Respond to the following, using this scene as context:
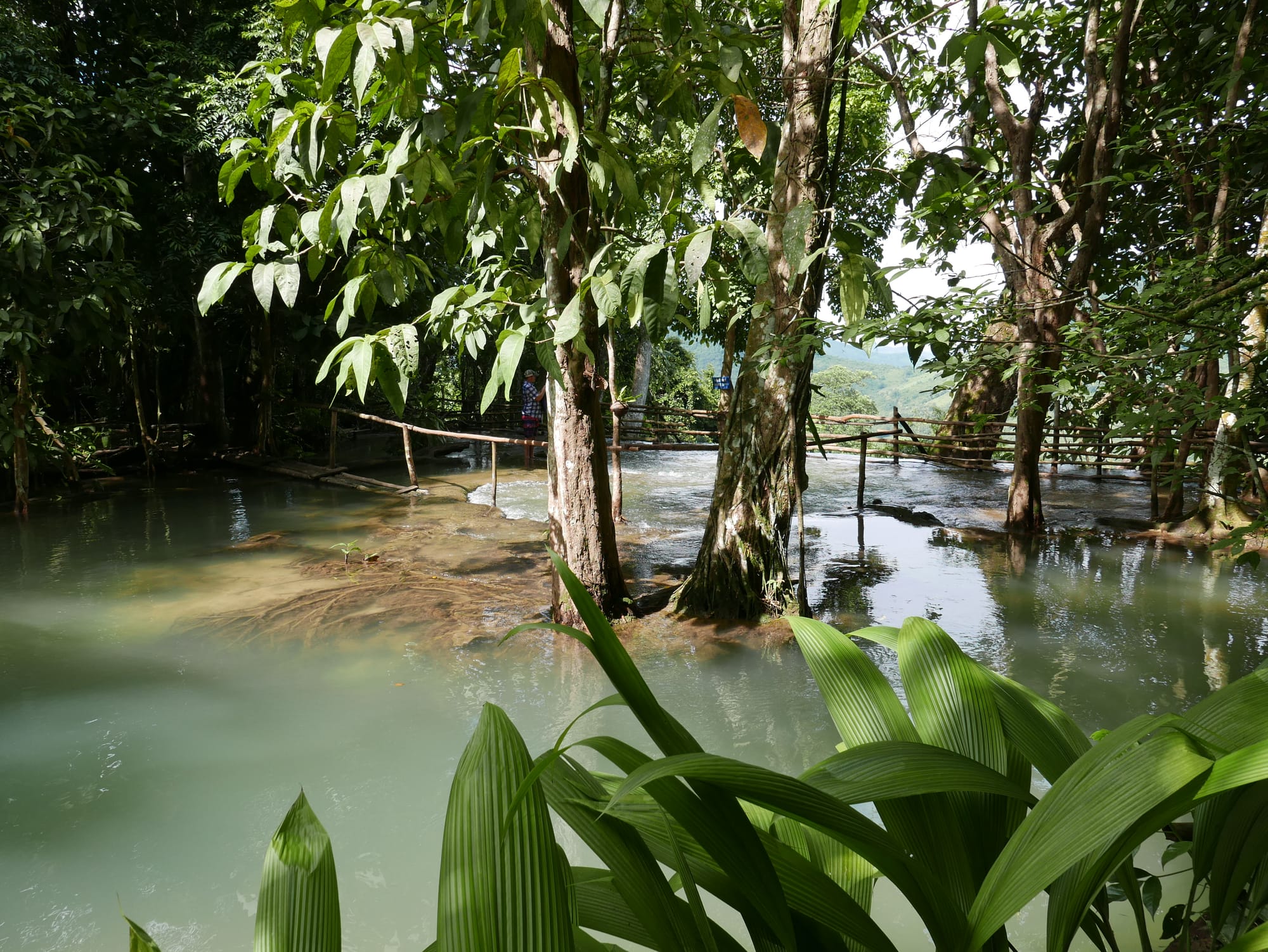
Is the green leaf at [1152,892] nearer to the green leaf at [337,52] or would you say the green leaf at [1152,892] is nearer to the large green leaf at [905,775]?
the large green leaf at [905,775]

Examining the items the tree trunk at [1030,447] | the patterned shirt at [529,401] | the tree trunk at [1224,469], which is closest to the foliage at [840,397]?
the patterned shirt at [529,401]

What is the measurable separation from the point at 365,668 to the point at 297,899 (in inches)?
119

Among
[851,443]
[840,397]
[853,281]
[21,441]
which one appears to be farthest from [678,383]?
[853,281]

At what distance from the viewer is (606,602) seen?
385 cm

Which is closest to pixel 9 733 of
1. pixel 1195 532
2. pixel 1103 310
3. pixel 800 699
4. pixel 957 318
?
pixel 800 699

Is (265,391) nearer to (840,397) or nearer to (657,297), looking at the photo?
(657,297)

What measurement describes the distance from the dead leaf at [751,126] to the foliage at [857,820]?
1171 millimetres

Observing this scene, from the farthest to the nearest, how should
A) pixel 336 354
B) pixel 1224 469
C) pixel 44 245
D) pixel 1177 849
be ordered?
pixel 44 245
pixel 1224 469
pixel 336 354
pixel 1177 849

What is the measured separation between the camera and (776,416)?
Answer: 3.80 meters

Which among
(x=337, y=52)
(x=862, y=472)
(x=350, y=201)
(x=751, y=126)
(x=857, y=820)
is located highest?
(x=337, y=52)

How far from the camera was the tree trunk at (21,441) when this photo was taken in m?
6.08

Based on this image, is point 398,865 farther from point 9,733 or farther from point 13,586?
point 13,586

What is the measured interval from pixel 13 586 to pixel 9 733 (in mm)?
2303

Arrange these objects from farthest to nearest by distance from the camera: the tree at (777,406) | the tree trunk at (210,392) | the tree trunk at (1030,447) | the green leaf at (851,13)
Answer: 1. the tree trunk at (210,392)
2. the tree trunk at (1030,447)
3. the tree at (777,406)
4. the green leaf at (851,13)
